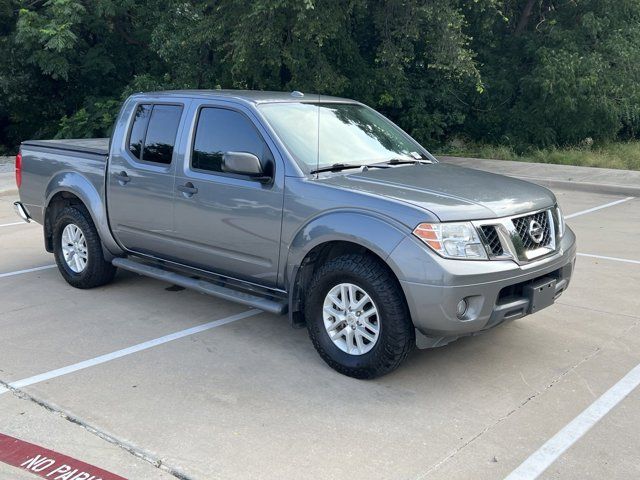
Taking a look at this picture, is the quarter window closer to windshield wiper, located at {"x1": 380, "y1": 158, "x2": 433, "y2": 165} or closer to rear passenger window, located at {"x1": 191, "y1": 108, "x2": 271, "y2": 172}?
rear passenger window, located at {"x1": 191, "y1": 108, "x2": 271, "y2": 172}

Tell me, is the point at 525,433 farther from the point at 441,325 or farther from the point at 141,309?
the point at 141,309

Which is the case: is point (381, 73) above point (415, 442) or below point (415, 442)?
above

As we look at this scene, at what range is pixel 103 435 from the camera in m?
3.86

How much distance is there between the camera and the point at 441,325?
422cm

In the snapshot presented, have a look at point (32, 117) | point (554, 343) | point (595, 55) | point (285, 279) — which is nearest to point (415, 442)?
point (285, 279)

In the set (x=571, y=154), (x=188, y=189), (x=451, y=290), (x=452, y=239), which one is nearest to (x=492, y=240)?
(x=452, y=239)

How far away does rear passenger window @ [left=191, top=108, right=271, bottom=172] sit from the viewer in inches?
205

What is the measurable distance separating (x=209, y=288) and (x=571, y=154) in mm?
14070

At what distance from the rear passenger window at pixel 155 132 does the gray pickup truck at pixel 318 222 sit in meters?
0.01

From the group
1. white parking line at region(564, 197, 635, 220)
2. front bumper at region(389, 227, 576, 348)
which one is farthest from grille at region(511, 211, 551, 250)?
white parking line at region(564, 197, 635, 220)

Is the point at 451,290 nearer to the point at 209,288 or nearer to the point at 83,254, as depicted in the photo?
the point at 209,288

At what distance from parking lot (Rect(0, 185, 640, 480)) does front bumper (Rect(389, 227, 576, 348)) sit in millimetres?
457

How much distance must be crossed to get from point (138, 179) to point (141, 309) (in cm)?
112

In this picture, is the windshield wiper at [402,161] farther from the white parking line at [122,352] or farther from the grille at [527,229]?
the white parking line at [122,352]
